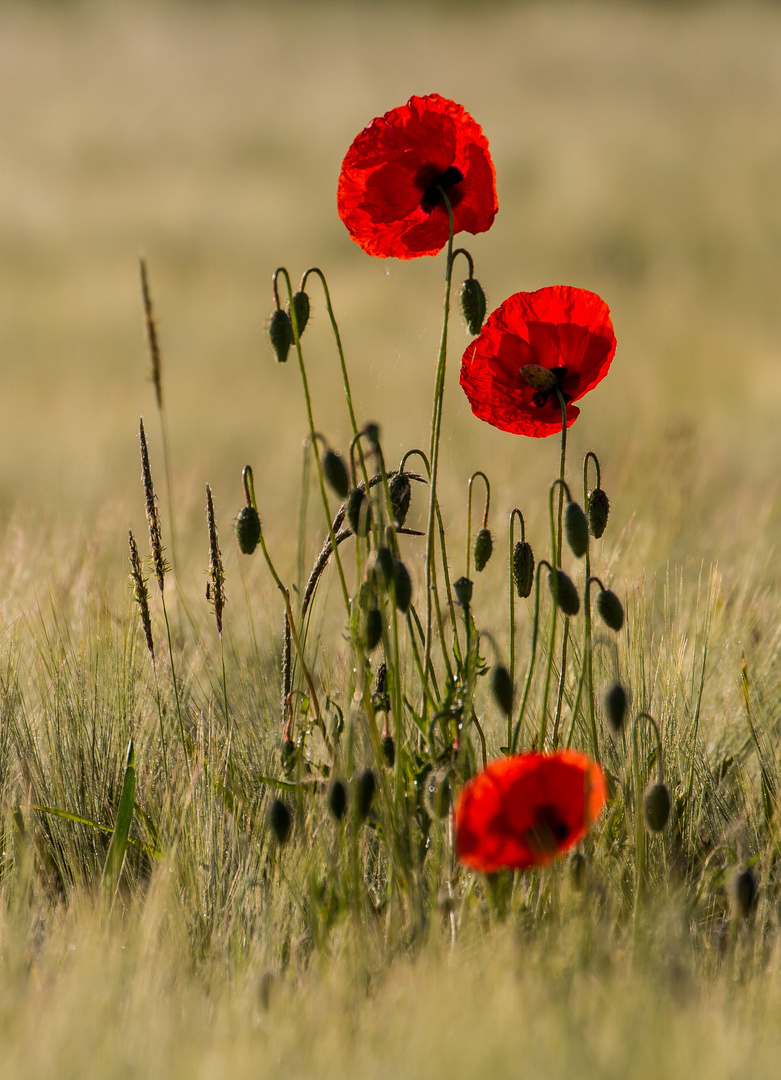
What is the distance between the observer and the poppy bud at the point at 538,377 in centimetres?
111

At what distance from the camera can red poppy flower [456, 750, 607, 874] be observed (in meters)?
0.88

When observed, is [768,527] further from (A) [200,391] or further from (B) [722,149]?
(B) [722,149]

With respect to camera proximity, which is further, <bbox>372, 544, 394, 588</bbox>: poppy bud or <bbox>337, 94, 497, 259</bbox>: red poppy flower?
<bbox>337, 94, 497, 259</bbox>: red poppy flower

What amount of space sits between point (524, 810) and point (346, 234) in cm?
1031

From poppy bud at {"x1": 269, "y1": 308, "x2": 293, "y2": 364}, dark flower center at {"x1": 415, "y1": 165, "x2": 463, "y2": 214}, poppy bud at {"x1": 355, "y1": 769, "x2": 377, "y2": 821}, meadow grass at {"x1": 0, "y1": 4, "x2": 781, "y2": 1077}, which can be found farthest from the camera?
dark flower center at {"x1": 415, "y1": 165, "x2": 463, "y2": 214}

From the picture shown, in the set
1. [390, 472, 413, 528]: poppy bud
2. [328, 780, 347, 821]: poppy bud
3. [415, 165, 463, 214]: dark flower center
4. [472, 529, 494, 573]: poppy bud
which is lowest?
[328, 780, 347, 821]: poppy bud

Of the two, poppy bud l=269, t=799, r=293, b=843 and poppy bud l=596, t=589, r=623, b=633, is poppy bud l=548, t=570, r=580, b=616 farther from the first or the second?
poppy bud l=269, t=799, r=293, b=843

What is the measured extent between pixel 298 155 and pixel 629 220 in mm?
4733

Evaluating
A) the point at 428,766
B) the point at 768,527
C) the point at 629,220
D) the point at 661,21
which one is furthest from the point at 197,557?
the point at 661,21

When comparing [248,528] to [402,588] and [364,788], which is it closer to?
[402,588]

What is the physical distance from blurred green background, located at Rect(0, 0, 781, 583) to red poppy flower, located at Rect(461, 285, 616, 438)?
0.60 meters

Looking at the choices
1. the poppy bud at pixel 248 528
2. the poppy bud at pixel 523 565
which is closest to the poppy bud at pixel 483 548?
the poppy bud at pixel 523 565

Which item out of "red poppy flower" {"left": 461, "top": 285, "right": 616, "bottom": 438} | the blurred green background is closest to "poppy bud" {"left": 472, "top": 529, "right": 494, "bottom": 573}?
"red poppy flower" {"left": 461, "top": 285, "right": 616, "bottom": 438}

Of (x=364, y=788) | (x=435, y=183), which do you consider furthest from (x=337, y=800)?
(x=435, y=183)
